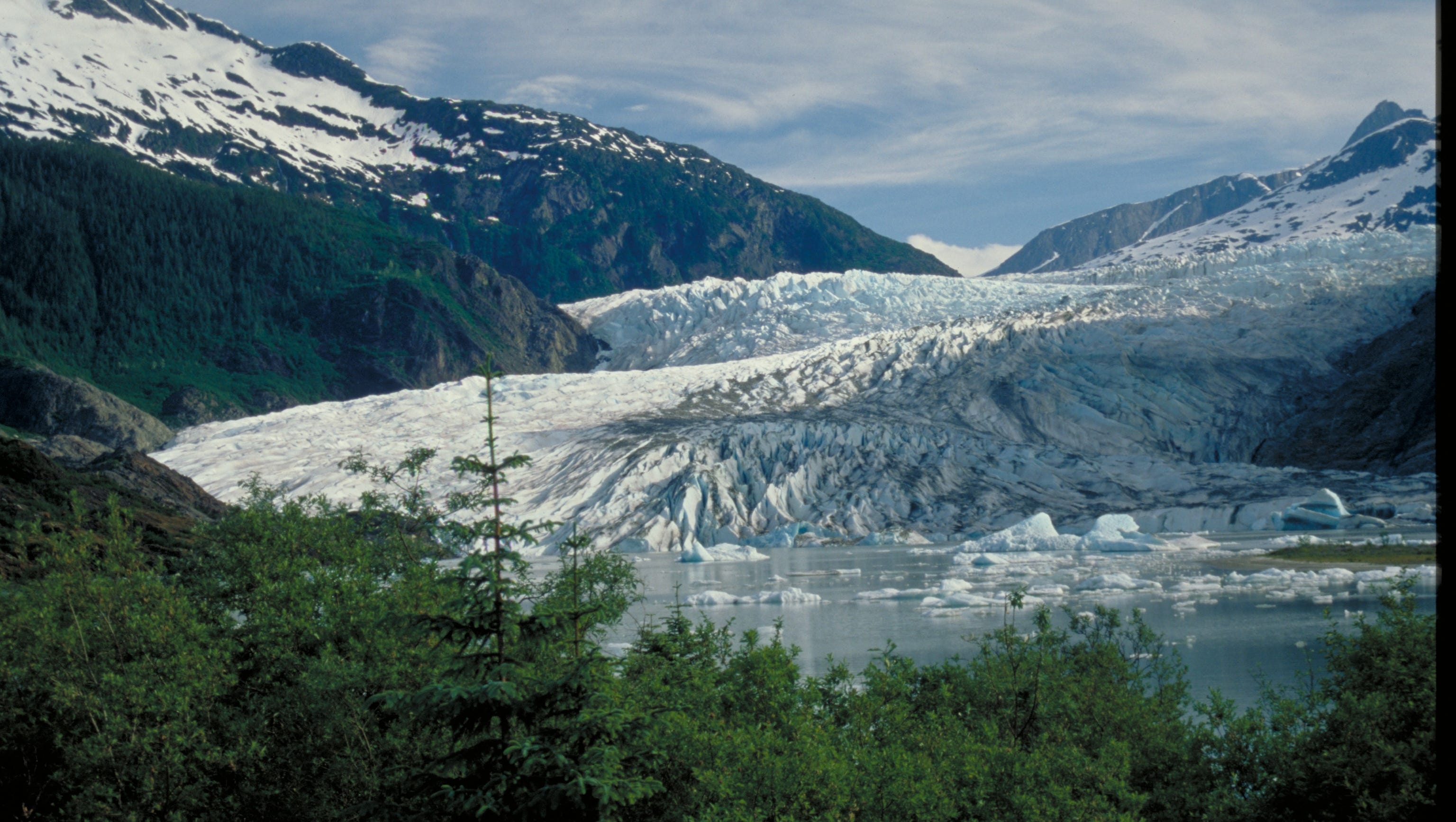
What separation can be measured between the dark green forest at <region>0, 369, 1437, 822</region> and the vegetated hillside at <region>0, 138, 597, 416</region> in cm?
7886

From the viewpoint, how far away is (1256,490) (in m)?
46.4

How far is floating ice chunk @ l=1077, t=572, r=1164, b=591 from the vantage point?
1126 inches

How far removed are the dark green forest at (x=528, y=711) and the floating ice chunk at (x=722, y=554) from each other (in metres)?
27.8

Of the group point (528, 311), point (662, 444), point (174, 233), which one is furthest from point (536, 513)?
point (174, 233)

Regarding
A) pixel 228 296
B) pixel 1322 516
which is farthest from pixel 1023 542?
pixel 228 296

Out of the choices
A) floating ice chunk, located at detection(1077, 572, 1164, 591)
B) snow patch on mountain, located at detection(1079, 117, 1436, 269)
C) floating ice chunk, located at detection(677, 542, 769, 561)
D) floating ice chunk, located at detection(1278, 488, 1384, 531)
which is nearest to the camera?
floating ice chunk, located at detection(1077, 572, 1164, 591)

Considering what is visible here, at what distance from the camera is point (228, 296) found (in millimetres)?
100062

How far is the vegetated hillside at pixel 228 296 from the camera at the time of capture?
297ft

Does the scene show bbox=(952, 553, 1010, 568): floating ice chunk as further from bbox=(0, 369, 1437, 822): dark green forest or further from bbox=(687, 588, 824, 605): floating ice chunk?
bbox=(0, 369, 1437, 822): dark green forest

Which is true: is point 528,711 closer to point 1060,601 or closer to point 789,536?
point 1060,601

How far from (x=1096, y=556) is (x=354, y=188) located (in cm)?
13070

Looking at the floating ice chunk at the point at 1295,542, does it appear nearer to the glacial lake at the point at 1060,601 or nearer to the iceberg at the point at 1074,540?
the glacial lake at the point at 1060,601

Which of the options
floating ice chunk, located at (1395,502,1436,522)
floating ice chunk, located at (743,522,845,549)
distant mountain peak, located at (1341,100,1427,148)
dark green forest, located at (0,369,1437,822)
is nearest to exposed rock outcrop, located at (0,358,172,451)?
floating ice chunk, located at (743,522,845,549)

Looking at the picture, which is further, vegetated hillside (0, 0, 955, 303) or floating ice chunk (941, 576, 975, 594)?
vegetated hillside (0, 0, 955, 303)
